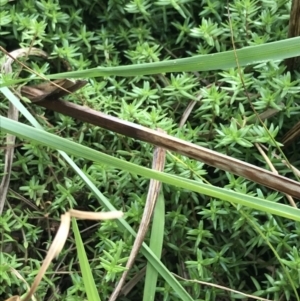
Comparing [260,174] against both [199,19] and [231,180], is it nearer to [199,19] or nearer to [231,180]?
[231,180]

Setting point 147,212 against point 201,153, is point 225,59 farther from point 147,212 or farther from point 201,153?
point 147,212

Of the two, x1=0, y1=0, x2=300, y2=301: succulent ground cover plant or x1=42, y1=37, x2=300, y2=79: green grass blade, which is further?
x1=0, y1=0, x2=300, y2=301: succulent ground cover plant

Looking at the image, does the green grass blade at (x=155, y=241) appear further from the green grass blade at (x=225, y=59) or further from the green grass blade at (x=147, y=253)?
the green grass blade at (x=225, y=59)

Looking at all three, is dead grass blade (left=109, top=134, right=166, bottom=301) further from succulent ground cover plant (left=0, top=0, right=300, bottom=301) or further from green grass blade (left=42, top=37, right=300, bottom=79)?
green grass blade (left=42, top=37, right=300, bottom=79)

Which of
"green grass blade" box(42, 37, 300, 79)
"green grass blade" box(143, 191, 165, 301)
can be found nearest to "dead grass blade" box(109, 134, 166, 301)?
"green grass blade" box(143, 191, 165, 301)

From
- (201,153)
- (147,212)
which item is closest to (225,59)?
(201,153)

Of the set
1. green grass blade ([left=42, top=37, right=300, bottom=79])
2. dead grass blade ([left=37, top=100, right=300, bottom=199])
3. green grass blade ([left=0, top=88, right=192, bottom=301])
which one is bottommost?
green grass blade ([left=0, top=88, right=192, bottom=301])

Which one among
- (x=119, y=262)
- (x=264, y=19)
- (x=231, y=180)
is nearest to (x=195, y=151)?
(x=231, y=180)

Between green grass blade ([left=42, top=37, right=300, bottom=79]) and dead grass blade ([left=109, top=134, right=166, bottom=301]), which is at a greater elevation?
green grass blade ([left=42, top=37, right=300, bottom=79])
